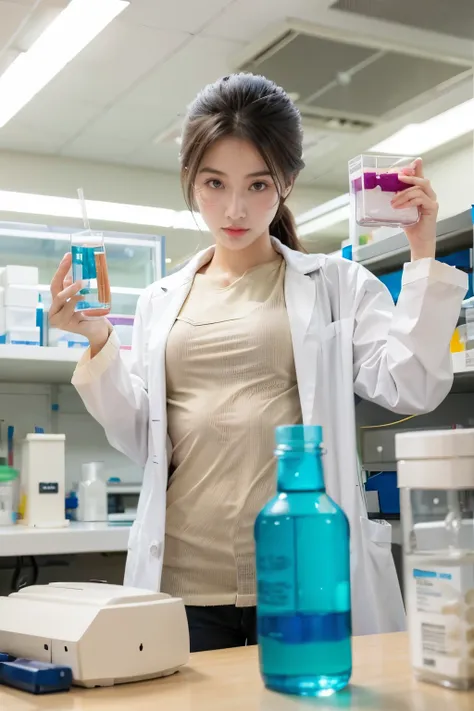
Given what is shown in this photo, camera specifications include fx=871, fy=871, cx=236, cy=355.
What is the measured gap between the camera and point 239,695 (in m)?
0.69

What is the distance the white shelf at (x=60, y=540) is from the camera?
2107mm

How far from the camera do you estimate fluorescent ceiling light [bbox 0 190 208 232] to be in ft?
19.9

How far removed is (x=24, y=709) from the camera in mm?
667

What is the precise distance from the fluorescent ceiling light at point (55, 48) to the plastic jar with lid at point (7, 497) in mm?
2277

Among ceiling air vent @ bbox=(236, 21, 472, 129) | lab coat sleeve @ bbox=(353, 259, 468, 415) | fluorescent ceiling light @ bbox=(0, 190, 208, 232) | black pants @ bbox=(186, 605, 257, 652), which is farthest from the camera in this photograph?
fluorescent ceiling light @ bbox=(0, 190, 208, 232)

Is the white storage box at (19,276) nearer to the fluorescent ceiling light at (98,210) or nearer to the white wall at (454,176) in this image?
the fluorescent ceiling light at (98,210)

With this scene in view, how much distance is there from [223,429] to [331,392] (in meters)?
0.21

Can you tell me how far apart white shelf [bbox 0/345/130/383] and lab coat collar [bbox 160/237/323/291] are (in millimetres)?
648

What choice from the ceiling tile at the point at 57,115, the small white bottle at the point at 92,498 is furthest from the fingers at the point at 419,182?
the ceiling tile at the point at 57,115

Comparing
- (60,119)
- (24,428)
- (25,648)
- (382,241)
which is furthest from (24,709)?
(60,119)

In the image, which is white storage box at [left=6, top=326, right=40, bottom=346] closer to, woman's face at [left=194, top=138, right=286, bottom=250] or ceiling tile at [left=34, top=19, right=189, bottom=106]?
woman's face at [left=194, top=138, right=286, bottom=250]

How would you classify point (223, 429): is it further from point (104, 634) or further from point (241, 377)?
point (104, 634)

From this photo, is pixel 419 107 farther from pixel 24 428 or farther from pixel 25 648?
pixel 25 648

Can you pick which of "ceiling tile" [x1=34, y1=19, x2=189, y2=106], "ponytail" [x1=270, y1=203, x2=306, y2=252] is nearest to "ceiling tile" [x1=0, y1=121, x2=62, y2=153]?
"ceiling tile" [x1=34, y1=19, x2=189, y2=106]
